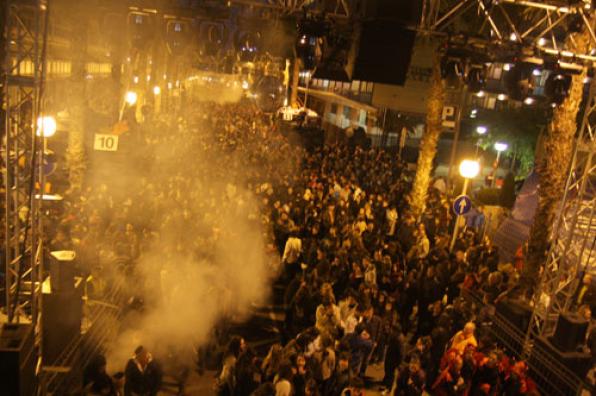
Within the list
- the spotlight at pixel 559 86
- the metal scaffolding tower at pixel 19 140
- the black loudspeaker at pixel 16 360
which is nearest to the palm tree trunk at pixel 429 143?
the spotlight at pixel 559 86

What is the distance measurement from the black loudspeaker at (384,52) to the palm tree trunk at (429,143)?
22.5 ft

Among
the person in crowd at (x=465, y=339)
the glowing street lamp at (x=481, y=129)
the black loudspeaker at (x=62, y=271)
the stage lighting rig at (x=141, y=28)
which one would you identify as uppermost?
the stage lighting rig at (x=141, y=28)

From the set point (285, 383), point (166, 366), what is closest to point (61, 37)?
point (166, 366)

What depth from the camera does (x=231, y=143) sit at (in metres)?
21.5

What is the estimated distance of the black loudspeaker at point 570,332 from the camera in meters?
8.13

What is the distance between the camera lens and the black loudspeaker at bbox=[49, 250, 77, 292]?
23.2 feet

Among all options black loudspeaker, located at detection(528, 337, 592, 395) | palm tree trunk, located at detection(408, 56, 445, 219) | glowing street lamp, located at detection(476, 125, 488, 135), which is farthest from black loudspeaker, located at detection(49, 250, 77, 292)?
glowing street lamp, located at detection(476, 125, 488, 135)

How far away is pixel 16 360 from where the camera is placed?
5094mm

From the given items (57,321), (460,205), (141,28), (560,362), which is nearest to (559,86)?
(460,205)

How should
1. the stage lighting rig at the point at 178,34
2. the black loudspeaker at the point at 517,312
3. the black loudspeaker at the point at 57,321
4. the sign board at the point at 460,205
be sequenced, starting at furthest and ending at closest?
the sign board at the point at 460,205
the stage lighting rig at the point at 178,34
the black loudspeaker at the point at 517,312
the black loudspeaker at the point at 57,321

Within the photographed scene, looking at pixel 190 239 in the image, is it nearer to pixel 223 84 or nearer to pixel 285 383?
pixel 285 383

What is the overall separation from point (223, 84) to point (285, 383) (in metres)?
52.0

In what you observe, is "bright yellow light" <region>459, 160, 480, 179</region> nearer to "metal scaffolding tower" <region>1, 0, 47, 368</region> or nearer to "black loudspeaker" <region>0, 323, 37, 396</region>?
"metal scaffolding tower" <region>1, 0, 47, 368</region>

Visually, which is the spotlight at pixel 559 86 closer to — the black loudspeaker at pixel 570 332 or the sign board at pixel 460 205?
the sign board at pixel 460 205
